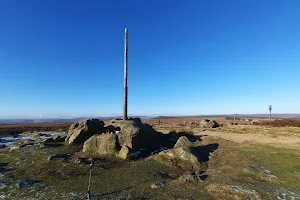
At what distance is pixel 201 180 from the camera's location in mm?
11891

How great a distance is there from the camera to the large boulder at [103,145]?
61.3 ft

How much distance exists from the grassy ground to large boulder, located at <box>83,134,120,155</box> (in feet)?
5.91

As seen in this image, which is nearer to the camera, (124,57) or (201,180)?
(201,180)

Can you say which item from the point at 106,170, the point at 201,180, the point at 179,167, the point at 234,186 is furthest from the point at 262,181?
the point at 106,170

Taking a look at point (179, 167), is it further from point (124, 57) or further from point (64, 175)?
point (124, 57)

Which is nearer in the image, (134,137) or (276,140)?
(134,137)

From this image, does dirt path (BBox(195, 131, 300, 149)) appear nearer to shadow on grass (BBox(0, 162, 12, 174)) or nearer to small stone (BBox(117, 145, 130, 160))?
small stone (BBox(117, 145, 130, 160))

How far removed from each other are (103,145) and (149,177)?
310 inches

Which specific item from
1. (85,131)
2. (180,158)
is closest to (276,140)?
(180,158)

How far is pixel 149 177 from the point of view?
12672mm

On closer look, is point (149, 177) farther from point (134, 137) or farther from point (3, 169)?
point (3, 169)

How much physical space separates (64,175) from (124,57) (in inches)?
757

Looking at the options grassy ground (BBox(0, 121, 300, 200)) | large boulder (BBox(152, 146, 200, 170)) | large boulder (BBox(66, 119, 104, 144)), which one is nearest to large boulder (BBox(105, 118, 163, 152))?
grassy ground (BBox(0, 121, 300, 200))

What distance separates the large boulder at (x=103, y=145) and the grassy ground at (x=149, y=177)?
1.80 meters
